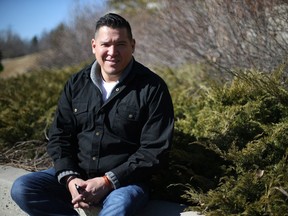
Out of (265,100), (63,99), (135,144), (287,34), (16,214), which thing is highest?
(287,34)

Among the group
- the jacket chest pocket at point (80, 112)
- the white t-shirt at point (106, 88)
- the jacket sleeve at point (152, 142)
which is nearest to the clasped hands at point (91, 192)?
the jacket sleeve at point (152, 142)

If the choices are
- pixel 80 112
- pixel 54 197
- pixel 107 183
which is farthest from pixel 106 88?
pixel 54 197

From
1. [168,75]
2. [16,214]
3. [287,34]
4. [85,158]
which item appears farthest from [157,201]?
[168,75]

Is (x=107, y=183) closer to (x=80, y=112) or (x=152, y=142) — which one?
(x=152, y=142)

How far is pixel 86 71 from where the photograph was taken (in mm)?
3074

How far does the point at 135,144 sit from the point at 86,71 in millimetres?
694

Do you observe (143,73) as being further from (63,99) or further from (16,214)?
(16,214)

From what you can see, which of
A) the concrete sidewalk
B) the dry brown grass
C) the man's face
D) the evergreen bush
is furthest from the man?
the dry brown grass

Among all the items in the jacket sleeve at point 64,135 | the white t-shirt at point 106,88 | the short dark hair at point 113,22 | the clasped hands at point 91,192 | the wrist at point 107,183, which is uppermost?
the short dark hair at point 113,22

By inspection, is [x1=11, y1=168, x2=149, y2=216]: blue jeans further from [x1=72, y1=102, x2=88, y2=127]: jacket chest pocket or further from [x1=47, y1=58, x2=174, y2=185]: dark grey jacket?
[x1=72, y1=102, x2=88, y2=127]: jacket chest pocket

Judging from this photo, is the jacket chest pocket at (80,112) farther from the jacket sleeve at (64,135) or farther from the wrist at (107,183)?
the wrist at (107,183)

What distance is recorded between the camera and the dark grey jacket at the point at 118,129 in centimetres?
268

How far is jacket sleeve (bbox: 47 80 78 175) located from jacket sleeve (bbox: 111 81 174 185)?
46 centimetres

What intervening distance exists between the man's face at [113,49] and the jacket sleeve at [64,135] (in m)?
0.37
